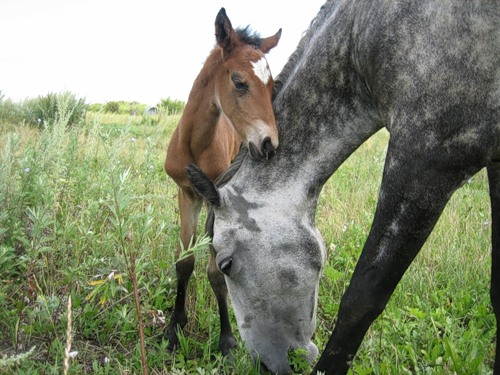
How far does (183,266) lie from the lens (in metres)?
3.29

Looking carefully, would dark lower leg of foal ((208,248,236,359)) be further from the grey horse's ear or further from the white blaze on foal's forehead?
the white blaze on foal's forehead

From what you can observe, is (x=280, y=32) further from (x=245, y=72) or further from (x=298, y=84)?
(x=298, y=84)

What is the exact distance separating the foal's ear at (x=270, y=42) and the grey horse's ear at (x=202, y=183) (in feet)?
3.91

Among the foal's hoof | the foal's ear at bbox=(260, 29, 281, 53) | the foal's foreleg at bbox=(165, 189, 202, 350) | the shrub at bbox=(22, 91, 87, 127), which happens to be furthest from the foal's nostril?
the shrub at bbox=(22, 91, 87, 127)

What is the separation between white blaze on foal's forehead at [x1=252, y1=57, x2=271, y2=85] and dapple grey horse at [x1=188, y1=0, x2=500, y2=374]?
0.51 feet

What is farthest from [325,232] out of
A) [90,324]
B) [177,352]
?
[90,324]

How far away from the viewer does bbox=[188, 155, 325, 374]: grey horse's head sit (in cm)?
241

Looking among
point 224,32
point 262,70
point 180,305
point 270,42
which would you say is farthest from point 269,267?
point 270,42

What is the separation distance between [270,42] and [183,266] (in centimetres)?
155

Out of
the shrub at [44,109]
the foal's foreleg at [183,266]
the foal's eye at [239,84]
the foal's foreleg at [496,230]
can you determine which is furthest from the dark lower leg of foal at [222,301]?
the shrub at [44,109]

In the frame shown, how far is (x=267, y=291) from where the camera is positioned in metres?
2.42

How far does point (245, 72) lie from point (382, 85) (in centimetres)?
101

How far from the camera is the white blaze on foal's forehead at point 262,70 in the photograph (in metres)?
2.85

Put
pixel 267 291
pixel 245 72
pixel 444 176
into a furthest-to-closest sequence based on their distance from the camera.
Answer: pixel 245 72 → pixel 267 291 → pixel 444 176
